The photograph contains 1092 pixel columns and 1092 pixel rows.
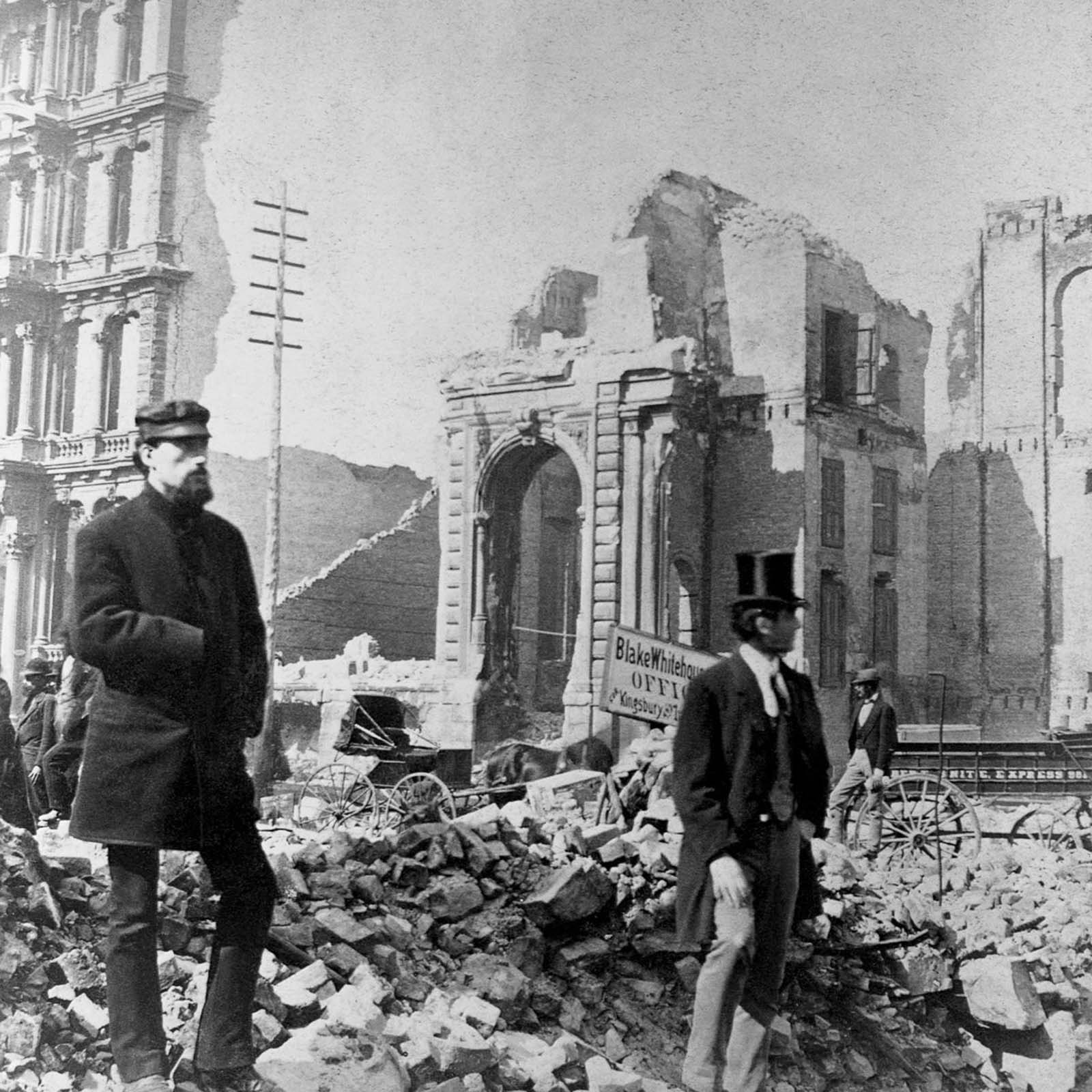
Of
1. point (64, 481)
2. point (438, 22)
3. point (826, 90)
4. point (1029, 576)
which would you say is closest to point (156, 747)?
point (64, 481)

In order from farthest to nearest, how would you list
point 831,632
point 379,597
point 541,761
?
point 379,597
point 831,632
point 541,761

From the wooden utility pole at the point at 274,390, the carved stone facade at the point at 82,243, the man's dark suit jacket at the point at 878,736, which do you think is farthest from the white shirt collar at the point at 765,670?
the man's dark suit jacket at the point at 878,736

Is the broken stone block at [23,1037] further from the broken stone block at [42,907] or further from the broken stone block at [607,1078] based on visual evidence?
the broken stone block at [607,1078]

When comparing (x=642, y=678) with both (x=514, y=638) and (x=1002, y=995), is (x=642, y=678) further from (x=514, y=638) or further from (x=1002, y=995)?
(x=514, y=638)

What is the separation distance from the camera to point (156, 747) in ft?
11.5

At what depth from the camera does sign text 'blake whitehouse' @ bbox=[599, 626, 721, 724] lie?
591cm

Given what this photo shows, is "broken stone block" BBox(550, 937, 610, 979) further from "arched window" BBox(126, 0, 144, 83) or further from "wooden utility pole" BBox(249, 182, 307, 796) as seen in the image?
"arched window" BBox(126, 0, 144, 83)

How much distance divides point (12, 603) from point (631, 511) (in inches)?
227

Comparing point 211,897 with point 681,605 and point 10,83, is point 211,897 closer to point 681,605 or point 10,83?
point 10,83

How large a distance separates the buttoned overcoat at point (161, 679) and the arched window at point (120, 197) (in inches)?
124

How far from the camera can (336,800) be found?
7.16m

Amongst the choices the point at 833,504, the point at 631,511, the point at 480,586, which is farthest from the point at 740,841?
the point at 480,586

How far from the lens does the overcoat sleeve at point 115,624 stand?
3527mm

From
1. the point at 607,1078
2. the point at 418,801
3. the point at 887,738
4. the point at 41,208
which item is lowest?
the point at 607,1078
